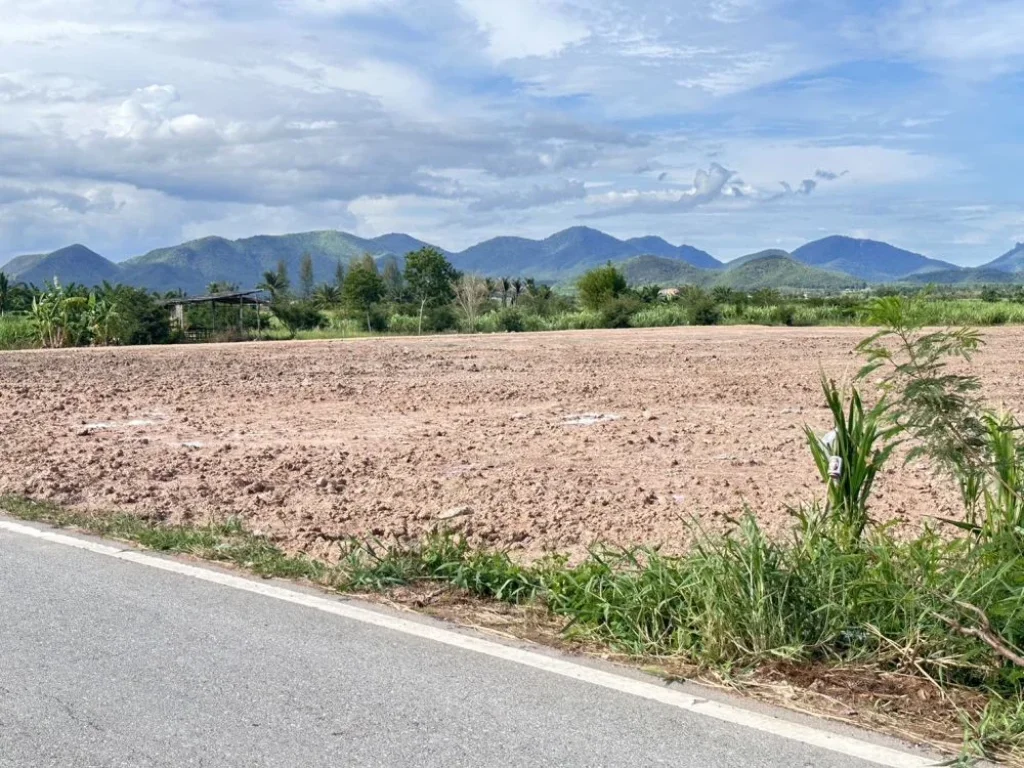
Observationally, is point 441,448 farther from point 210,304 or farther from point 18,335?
point 210,304

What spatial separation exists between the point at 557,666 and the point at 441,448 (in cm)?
511

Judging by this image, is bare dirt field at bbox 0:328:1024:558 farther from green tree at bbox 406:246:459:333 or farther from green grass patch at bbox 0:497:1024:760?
green tree at bbox 406:246:459:333

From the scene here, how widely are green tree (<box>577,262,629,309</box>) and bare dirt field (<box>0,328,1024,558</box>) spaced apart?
108ft

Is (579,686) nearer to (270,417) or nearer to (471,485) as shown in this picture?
(471,485)

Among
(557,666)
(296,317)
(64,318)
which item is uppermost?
(64,318)

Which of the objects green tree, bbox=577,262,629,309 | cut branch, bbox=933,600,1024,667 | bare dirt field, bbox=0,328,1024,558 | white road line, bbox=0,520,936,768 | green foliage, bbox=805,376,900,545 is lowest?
white road line, bbox=0,520,936,768

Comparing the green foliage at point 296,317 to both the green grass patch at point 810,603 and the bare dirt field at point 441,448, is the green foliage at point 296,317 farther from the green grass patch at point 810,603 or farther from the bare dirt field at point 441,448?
the green grass patch at point 810,603

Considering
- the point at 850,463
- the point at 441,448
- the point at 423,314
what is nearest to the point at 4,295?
the point at 423,314

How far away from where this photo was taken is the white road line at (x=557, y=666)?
3.55m

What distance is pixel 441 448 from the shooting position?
30.7ft

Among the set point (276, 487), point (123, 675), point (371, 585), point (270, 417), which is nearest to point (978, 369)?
point (270, 417)

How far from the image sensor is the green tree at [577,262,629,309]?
51.2 m

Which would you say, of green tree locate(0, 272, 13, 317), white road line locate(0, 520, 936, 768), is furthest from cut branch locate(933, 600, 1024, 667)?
green tree locate(0, 272, 13, 317)

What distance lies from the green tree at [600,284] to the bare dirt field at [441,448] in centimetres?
3284
